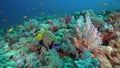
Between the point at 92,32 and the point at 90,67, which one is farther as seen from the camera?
the point at 92,32

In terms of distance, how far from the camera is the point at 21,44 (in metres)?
6.82

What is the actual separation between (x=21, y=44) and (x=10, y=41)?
1.30m

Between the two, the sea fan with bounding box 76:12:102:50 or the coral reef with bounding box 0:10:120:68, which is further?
the sea fan with bounding box 76:12:102:50

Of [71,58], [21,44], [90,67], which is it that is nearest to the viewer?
[90,67]

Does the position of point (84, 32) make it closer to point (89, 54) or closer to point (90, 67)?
point (89, 54)

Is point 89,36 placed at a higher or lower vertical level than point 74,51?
higher

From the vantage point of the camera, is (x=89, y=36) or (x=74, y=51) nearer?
(x=74, y=51)

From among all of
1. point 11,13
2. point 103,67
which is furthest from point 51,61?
point 11,13

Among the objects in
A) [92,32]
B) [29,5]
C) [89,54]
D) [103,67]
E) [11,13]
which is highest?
[29,5]

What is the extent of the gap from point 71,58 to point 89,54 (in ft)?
1.67

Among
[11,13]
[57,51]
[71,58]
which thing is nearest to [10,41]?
[57,51]

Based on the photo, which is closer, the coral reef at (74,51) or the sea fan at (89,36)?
the coral reef at (74,51)

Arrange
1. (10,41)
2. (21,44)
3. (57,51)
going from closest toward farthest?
1. (57,51)
2. (21,44)
3. (10,41)

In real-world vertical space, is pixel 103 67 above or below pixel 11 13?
below
